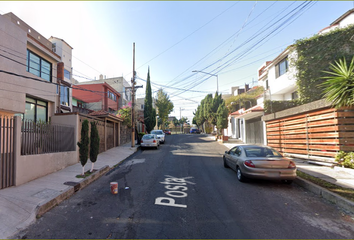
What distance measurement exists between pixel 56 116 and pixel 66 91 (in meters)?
7.74

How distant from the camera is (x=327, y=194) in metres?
4.92

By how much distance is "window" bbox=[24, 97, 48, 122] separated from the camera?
406 inches

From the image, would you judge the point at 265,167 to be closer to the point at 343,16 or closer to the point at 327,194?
the point at 327,194

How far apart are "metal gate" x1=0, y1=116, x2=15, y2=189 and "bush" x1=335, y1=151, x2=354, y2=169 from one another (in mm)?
11867

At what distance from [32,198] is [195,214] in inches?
167

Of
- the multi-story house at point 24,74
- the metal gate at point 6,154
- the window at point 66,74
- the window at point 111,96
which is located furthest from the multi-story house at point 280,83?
the window at point 111,96

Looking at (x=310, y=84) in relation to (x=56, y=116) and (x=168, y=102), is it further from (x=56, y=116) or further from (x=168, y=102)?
(x=168, y=102)

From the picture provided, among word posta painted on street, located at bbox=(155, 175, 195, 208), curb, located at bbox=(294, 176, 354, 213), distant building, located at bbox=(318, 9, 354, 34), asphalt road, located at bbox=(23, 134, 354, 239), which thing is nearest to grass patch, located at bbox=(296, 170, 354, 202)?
curb, located at bbox=(294, 176, 354, 213)

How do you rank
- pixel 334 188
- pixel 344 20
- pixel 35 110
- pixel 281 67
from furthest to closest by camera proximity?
pixel 281 67
pixel 344 20
pixel 35 110
pixel 334 188

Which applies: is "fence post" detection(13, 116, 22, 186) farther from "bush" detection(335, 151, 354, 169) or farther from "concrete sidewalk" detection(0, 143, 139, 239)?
"bush" detection(335, 151, 354, 169)

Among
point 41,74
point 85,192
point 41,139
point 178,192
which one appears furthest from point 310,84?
point 41,74

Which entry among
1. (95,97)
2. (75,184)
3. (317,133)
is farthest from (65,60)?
(317,133)

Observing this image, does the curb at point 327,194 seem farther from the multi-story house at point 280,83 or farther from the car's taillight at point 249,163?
the multi-story house at point 280,83

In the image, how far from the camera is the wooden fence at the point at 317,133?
24.6ft
